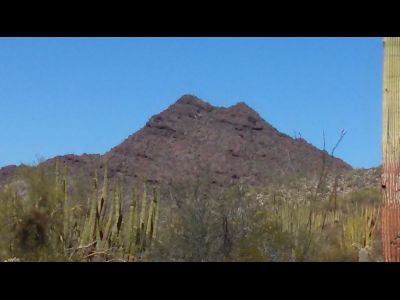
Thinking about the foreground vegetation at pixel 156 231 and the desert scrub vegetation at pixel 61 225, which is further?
the desert scrub vegetation at pixel 61 225

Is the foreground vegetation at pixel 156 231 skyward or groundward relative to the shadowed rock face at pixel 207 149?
groundward

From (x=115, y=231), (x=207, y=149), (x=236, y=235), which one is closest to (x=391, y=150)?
(x=236, y=235)

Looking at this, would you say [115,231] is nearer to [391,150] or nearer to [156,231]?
[156,231]

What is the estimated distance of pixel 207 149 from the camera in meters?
51.0

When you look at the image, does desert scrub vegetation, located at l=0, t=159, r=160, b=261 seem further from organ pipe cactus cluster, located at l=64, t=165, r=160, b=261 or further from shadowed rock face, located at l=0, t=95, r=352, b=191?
shadowed rock face, located at l=0, t=95, r=352, b=191

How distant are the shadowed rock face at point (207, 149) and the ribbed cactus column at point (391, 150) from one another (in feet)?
118

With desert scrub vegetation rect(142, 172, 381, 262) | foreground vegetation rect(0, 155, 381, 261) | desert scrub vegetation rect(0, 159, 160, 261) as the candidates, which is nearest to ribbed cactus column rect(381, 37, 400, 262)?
foreground vegetation rect(0, 155, 381, 261)

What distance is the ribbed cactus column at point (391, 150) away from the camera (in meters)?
6.03

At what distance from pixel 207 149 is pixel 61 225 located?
3912cm

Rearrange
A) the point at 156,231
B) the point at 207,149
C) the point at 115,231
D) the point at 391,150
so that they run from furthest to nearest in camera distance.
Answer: the point at 207,149
the point at 156,231
the point at 115,231
the point at 391,150

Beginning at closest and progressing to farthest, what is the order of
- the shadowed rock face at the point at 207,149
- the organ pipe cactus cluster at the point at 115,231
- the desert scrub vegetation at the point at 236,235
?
the desert scrub vegetation at the point at 236,235 < the organ pipe cactus cluster at the point at 115,231 < the shadowed rock face at the point at 207,149

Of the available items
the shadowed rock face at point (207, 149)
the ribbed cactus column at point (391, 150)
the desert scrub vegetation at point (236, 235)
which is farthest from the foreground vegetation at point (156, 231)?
the shadowed rock face at point (207, 149)

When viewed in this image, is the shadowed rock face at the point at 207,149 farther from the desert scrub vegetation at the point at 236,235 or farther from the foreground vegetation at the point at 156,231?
the desert scrub vegetation at the point at 236,235
